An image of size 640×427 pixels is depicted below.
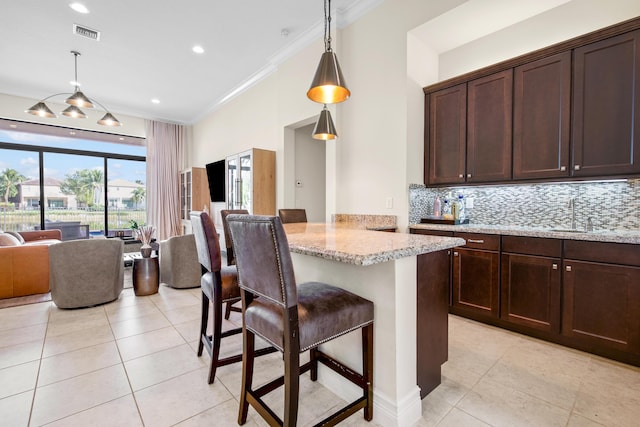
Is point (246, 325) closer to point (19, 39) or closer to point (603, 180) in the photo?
point (603, 180)

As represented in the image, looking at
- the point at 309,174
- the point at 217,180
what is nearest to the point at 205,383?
the point at 309,174

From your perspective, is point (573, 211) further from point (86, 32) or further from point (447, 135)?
point (86, 32)

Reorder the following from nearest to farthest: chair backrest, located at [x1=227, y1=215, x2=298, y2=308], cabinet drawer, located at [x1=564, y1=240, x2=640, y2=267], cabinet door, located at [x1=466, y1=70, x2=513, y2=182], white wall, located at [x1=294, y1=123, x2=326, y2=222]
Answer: chair backrest, located at [x1=227, y1=215, x2=298, y2=308] → cabinet drawer, located at [x1=564, y1=240, x2=640, y2=267] → cabinet door, located at [x1=466, y1=70, x2=513, y2=182] → white wall, located at [x1=294, y1=123, x2=326, y2=222]

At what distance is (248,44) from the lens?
425 cm

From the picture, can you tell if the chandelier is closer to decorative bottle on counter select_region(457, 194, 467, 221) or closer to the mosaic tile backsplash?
the mosaic tile backsplash

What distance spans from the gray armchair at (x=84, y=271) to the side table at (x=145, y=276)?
0.71 ft

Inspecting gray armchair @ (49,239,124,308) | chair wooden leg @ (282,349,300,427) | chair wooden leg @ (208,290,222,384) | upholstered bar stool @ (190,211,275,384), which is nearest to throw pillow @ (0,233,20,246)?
gray armchair @ (49,239,124,308)

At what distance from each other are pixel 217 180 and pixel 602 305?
585cm

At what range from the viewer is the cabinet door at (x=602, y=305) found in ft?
6.54

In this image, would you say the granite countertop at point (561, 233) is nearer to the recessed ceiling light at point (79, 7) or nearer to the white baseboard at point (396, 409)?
the white baseboard at point (396, 409)

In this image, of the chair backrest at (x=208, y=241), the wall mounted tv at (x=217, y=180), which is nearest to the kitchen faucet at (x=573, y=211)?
the chair backrest at (x=208, y=241)

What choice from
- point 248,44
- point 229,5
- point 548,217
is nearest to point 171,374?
point 548,217

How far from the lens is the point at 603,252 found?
2.08 metres

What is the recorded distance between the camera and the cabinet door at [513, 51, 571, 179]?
2.41 m
